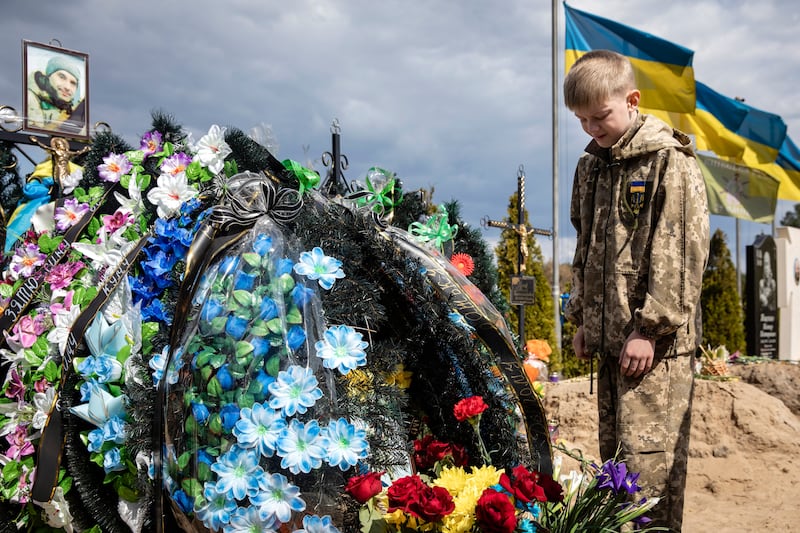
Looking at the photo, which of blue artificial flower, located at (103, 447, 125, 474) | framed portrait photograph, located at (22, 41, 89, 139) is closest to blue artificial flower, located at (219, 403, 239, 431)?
blue artificial flower, located at (103, 447, 125, 474)

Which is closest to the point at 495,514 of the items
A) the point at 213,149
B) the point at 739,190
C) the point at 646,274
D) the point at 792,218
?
the point at 646,274

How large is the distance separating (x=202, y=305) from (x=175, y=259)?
0.53 metres

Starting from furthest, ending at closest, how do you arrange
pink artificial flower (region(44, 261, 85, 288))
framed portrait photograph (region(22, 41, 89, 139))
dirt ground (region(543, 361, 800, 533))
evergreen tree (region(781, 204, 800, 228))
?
evergreen tree (region(781, 204, 800, 228))
dirt ground (region(543, 361, 800, 533))
framed portrait photograph (region(22, 41, 89, 139))
pink artificial flower (region(44, 261, 85, 288))

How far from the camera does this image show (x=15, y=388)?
2541 millimetres

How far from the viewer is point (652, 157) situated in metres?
2.18

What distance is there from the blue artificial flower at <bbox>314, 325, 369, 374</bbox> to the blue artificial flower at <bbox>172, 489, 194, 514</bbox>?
1.62ft

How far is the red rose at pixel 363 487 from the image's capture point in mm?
1633

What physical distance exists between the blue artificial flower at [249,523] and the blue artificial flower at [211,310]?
50 centimetres

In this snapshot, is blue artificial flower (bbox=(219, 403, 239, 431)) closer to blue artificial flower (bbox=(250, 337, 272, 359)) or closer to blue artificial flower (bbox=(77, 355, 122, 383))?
blue artificial flower (bbox=(250, 337, 272, 359))

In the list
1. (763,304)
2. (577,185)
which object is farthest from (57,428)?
(763,304)

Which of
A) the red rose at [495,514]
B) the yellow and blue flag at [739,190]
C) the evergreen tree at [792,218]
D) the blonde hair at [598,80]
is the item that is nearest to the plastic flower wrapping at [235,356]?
the red rose at [495,514]

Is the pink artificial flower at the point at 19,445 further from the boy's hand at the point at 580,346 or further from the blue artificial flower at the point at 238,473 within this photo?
the boy's hand at the point at 580,346

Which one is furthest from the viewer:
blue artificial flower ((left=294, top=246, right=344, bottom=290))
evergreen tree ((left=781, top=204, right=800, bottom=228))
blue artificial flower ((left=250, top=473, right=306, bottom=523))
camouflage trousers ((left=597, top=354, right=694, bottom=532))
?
evergreen tree ((left=781, top=204, right=800, bottom=228))

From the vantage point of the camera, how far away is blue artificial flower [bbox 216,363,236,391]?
1.71 metres
